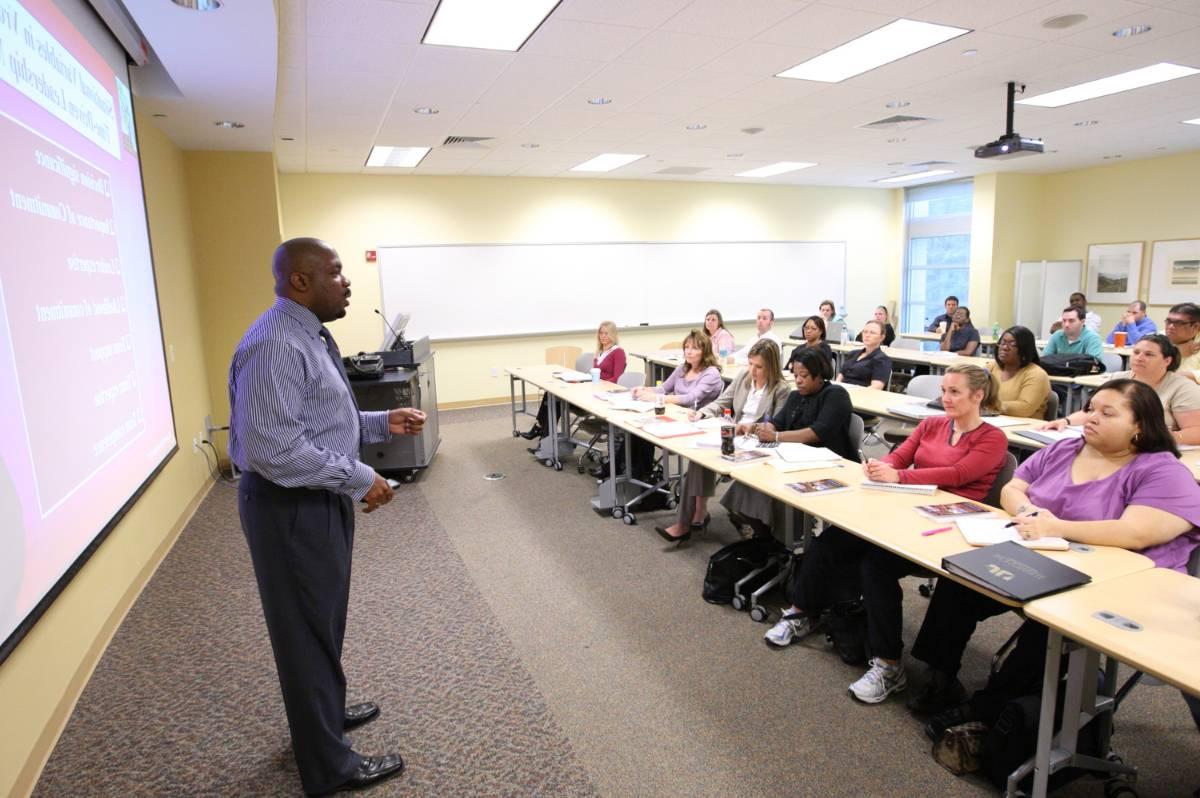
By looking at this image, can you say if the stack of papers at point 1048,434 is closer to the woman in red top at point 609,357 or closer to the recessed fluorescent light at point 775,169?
the woman in red top at point 609,357

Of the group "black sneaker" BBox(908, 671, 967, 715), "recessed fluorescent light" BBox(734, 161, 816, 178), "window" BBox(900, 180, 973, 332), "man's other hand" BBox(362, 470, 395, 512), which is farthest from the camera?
"window" BBox(900, 180, 973, 332)

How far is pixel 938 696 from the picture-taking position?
2.43 metres

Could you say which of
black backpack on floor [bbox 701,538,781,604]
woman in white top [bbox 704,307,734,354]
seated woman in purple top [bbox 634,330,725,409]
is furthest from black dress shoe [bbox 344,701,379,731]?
woman in white top [bbox 704,307,734,354]

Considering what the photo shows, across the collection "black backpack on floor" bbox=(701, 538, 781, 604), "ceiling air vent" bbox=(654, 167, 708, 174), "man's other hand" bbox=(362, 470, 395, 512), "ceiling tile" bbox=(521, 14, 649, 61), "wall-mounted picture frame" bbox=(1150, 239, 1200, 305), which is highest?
"ceiling air vent" bbox=(654, 167, 708, 174)

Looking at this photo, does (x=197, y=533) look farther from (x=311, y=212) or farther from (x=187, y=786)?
(x=311, y=212)

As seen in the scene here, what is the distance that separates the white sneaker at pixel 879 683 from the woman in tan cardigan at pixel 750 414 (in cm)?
158

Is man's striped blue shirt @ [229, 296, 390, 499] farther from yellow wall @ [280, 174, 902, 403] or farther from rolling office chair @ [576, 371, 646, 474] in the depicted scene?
yellow wall @ [280, 174, 902, 403]

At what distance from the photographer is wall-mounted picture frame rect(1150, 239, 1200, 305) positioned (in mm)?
8469

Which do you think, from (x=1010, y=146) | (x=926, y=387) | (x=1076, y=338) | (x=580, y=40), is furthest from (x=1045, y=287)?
(x=580, y=40)

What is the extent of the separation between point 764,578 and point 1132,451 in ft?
5.39

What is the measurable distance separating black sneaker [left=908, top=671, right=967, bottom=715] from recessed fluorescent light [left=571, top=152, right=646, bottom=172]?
6.14 meters

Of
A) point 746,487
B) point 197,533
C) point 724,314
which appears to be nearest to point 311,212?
point 197,533

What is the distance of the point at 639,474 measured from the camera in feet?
16.1

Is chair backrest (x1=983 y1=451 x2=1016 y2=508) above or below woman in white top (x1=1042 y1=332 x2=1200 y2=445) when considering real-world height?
below
